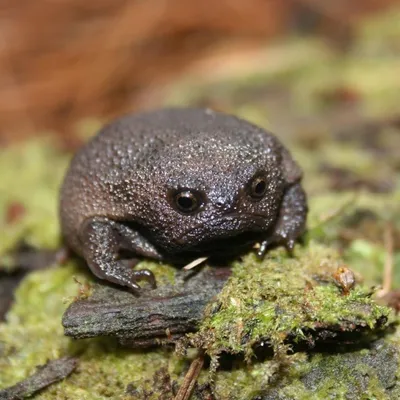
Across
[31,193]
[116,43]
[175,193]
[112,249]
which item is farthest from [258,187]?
[116,43]

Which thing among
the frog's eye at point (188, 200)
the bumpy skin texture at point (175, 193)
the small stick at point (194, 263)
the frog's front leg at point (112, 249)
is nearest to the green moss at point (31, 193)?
the bumpy skin texture at point (175, 193)

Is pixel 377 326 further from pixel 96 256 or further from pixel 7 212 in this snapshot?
pixel 7 212

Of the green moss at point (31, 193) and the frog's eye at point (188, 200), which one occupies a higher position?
the frog's eye at point (188, 200)

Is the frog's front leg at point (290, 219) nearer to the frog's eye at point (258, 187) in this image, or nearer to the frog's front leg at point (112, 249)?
the frog's eye at point (258, 187)

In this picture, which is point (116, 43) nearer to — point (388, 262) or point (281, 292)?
point (388, 262)

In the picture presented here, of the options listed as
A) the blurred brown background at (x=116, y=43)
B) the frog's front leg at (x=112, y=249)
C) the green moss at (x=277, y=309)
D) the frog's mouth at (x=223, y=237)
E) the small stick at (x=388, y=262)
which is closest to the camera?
the green moss at (x=277, y=309)

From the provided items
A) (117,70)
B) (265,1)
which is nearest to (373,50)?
(265,1)
